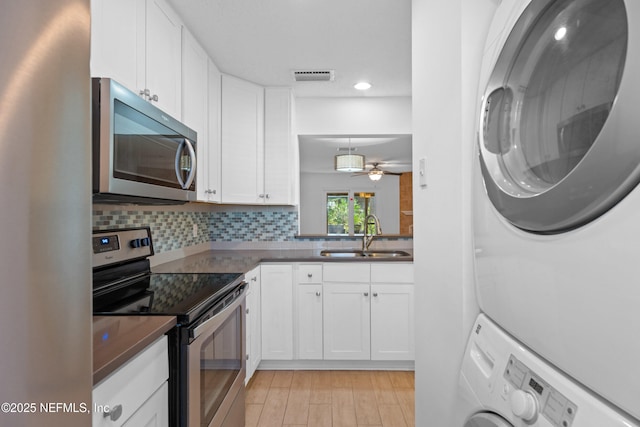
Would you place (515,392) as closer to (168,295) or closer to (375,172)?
(168,295)

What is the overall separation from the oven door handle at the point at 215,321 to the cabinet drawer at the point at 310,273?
3.15ft

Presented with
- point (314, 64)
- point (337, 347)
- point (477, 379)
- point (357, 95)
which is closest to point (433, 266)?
point (477, 379)

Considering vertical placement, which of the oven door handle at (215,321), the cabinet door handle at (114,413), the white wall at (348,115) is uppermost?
the white wall at (348,115)

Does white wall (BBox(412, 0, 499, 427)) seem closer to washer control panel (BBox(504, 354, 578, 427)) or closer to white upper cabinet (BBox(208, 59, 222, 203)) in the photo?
washer control panel (BBox(504, 354, 578, 427))

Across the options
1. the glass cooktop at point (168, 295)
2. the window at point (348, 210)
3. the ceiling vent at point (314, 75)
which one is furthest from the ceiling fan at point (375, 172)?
the glass cooktop at point (168, 295)

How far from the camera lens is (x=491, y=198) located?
0.83 m

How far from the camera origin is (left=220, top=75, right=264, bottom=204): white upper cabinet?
285cm

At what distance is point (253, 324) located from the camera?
2576 mm

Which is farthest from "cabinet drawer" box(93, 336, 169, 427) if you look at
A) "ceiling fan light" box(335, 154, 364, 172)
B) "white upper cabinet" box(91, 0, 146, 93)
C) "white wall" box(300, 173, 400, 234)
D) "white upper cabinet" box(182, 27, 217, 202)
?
"white wall" box(300, 173, 400, 234)

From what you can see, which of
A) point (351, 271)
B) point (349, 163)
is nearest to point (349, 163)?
point (349, 163)

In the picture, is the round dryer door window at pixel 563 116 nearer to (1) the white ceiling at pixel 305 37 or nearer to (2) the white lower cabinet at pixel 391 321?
(1) the white ceiling at pixel 305 37

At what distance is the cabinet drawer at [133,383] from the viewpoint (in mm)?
805

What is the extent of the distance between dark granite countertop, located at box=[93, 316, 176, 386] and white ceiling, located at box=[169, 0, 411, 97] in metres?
1.66

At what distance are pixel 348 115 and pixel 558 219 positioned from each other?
2.96 metres
